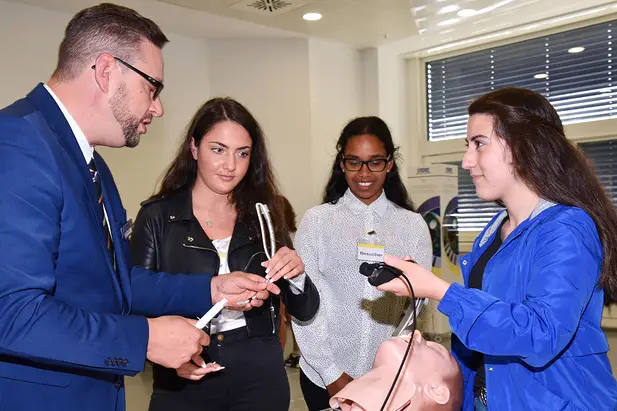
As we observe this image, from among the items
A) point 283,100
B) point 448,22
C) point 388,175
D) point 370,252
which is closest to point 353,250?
point 370,252

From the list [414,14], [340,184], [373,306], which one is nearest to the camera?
[373,306]

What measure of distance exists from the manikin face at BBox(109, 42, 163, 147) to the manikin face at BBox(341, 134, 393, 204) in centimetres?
117

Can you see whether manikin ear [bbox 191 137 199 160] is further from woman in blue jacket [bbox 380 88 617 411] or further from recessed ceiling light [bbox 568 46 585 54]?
recessed ceiling light [bbox 568 46 585 54]

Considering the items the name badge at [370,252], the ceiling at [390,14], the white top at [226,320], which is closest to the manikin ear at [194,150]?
the white top at [226,320]

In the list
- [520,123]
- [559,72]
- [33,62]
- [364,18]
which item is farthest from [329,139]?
[520,123]

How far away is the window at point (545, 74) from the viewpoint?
6941 millimetres

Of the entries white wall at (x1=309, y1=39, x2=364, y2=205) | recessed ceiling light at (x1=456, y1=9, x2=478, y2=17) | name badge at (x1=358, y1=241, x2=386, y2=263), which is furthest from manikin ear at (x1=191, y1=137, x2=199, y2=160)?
white wall at (x1=309, y1=39, x2=364, y2=205)

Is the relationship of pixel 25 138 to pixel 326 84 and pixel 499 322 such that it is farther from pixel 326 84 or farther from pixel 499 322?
pixel 326 84

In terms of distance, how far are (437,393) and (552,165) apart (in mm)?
688

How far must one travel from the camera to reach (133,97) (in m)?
1.59

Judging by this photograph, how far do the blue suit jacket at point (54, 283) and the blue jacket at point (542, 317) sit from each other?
0.79 metres

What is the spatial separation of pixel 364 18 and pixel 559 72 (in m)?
2.38

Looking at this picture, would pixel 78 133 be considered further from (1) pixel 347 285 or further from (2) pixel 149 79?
(1) pixel 347 285

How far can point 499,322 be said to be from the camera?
1458mm
